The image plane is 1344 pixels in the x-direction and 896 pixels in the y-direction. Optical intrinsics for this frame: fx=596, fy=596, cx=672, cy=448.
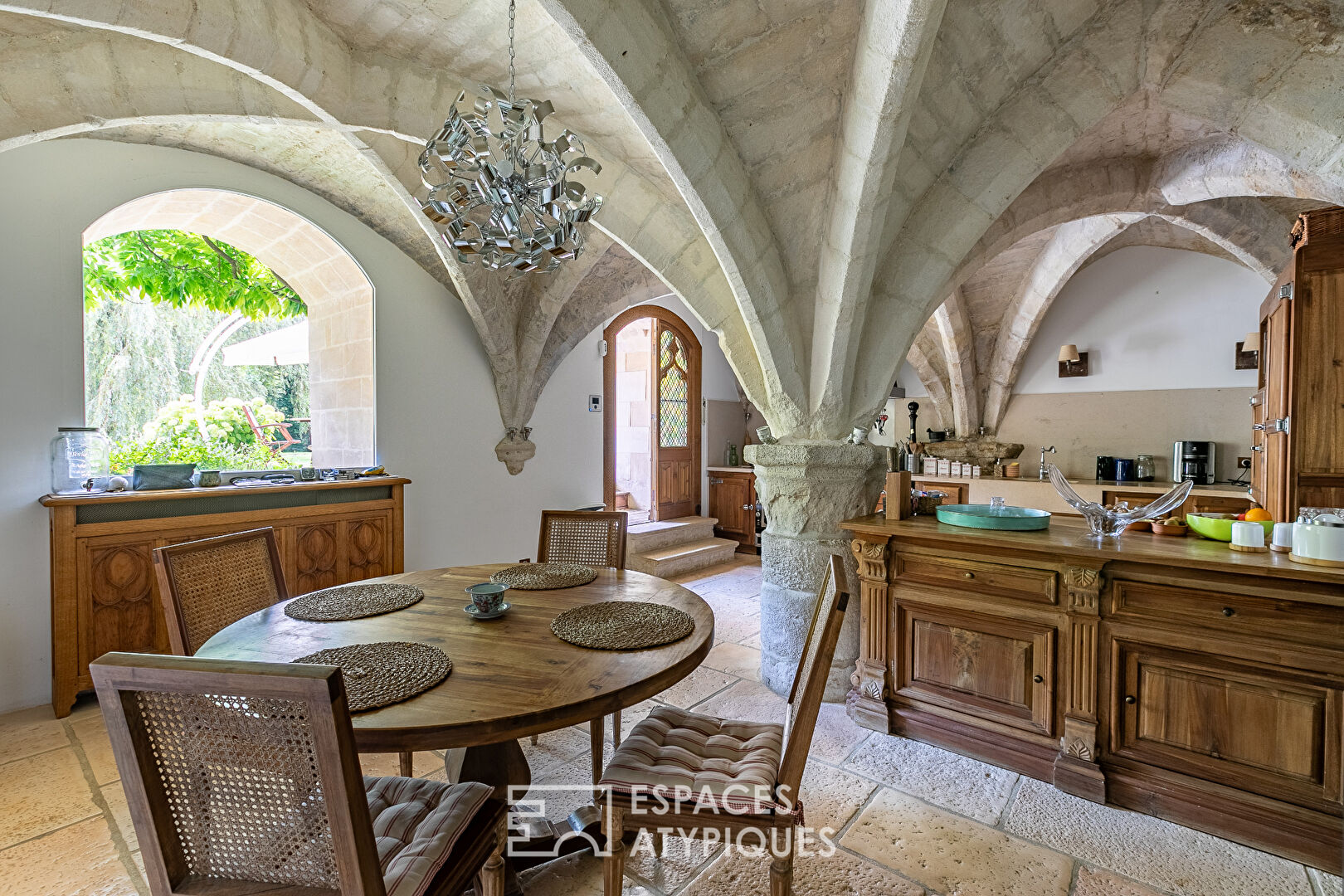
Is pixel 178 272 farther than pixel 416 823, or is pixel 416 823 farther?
pixel 178 272

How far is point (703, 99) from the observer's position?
2.42m

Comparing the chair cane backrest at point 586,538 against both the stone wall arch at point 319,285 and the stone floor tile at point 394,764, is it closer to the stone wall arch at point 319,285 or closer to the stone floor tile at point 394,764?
the stone floor tile at point 394,764

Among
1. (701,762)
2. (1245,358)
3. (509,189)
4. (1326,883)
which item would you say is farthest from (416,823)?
(1245,358)

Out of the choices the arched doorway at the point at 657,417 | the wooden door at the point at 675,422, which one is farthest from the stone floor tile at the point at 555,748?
the wooden door at the point at 675,422

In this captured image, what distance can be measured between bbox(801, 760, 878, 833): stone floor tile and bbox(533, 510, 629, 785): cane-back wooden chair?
1.18m

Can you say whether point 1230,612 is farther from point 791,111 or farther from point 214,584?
point 214,584

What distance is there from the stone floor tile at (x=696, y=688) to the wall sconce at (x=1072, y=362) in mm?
5005

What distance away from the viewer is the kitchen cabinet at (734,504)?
22.8 feet

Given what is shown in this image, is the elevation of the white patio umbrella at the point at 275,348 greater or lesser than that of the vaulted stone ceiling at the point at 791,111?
lesser

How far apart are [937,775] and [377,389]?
397 centimetres

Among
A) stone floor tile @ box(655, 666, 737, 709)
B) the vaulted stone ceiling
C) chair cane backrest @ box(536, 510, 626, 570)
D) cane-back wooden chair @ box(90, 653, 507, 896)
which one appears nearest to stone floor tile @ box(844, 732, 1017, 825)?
stone floor tile @ box(655, 666, 737, 709)

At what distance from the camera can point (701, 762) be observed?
157 cm

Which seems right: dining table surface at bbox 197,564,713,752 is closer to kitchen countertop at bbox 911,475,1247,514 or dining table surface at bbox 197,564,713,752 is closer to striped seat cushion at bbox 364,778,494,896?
striped seat cushion at bbox 364,778,494,896

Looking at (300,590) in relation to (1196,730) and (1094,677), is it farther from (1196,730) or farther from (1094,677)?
(1196,730)
